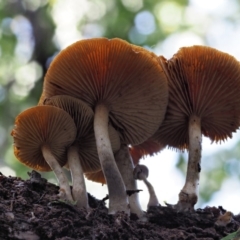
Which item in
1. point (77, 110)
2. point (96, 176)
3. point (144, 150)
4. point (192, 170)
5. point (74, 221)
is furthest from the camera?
point (144, 150)

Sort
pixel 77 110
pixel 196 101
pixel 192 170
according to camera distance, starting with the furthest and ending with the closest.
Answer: pixel 196 101 → pixel 192 170 → pixel 77 110

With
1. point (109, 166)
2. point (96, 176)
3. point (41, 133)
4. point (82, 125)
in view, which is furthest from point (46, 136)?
point (96, 176)

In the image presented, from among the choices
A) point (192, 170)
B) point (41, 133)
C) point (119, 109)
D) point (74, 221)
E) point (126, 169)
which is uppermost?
point (119, 109)

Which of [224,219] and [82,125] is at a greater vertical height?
[82,125]

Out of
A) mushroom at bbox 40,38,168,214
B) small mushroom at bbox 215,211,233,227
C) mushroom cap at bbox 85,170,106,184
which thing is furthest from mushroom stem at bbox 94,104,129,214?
mushroom cap at bbox 85,170,106,184

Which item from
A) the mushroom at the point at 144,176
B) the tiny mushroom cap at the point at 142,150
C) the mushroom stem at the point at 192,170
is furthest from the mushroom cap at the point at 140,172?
→ the tiny mushroom cap at the point at 142,150

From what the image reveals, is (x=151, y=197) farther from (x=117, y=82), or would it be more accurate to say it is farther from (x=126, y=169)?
(x=117, y=82)

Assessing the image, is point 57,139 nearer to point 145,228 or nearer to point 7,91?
point 145,228

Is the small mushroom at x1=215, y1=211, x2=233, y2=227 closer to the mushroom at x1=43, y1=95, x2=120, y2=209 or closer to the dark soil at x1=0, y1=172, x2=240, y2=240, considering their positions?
the dark soil at x1=0, y1=172, x2=240, y2=240
